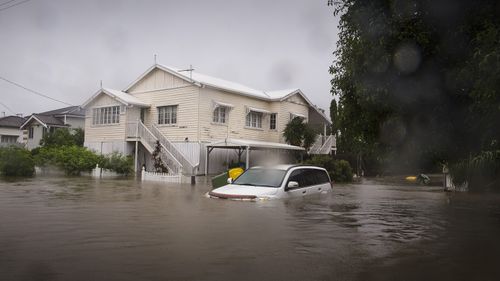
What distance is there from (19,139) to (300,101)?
118ft

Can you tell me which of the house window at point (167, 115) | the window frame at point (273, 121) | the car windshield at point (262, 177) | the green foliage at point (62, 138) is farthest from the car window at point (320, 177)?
the green foliage at point (62, 138)

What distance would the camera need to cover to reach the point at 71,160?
94.0ft

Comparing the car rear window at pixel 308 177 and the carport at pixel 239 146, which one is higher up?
the carport at pixel 239 146

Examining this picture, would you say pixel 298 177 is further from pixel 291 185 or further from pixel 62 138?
pixel 62 138

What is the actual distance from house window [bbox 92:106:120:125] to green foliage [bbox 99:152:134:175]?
10.8ft

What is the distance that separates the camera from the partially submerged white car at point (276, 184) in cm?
1245

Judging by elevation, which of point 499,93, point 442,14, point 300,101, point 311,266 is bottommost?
point 311,266

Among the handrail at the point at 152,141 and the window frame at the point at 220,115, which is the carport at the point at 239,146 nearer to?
the window frame at the point at 220,115

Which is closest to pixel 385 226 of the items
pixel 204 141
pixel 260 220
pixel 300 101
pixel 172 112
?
pixel 260 220

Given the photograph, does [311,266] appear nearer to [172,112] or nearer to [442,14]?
[442,14]

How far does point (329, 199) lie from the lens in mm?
14500

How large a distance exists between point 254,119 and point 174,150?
7207 millimetres

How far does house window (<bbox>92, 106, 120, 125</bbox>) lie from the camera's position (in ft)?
103

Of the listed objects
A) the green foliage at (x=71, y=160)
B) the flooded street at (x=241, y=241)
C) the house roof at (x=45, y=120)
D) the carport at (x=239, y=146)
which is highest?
the house roof at (x=45, y=120)
